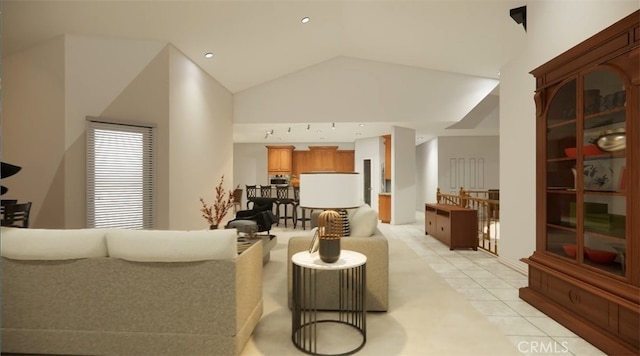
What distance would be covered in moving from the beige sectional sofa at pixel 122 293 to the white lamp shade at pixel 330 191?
0.58 meters

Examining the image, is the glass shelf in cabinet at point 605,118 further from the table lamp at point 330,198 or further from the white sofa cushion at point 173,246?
the white sofa cushion at point 173,246

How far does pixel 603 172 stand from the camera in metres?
2.30

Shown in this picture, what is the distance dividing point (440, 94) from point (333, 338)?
6253 millimetres

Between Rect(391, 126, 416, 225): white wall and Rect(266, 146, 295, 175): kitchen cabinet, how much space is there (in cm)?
364

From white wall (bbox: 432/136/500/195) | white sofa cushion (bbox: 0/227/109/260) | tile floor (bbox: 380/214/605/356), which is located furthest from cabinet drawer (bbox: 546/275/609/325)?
white wall (bbox: 432/136/500/195)

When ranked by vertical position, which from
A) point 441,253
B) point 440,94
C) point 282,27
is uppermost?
point 282,27

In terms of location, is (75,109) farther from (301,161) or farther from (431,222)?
(301,161)

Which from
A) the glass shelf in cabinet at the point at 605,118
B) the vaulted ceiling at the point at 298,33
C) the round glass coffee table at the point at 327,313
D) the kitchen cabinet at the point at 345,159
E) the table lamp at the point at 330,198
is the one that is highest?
the vaulted ceiling at the point at 298,33

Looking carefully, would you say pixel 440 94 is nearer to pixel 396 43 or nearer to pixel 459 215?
pixel 396 43

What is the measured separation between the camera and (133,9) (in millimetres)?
3818

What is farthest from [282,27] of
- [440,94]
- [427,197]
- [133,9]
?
[427,197]

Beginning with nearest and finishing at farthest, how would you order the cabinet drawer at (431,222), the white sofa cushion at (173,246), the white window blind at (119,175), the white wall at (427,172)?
the white sofa cushion at (173,246)
the white window blind at (119,175)
the cabinet drawer at (431,222)
the white wall at (427,172)

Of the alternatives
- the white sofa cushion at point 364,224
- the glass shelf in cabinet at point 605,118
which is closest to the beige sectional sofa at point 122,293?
the white sofa cushion at point 364,224

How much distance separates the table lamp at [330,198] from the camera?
7.05ft
